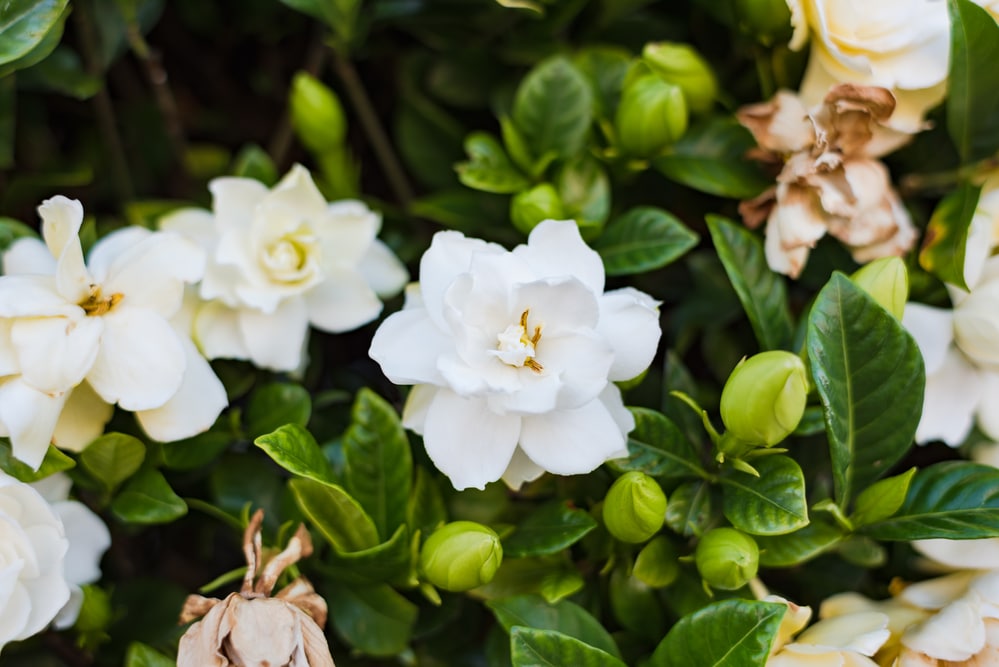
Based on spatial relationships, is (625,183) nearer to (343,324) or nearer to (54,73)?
(343,324)

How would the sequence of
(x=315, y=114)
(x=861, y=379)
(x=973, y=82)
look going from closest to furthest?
(x=861, y=379)
(x=973, y=82)
(x=315, y=114)

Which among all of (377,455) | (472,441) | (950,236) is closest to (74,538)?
(377,455)

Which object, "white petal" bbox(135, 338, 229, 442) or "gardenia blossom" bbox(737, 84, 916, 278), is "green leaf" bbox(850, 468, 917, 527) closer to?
"gardenia blossom" bbox(737, 84, 916, 278)

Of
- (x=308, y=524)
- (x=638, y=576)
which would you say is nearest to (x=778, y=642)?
(x=638, y=576)

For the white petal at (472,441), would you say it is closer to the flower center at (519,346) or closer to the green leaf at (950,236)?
the flower center at (519,346)

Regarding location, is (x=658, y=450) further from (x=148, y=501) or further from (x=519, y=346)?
(x=148, y=501)

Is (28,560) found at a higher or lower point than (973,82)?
lower
